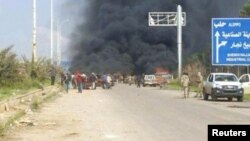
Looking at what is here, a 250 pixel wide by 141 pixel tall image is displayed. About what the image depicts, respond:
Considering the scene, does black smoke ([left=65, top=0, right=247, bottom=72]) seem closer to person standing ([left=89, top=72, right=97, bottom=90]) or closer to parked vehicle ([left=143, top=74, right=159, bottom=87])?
parked vehicle ([left=143, top=74, right=159, bottom=87])

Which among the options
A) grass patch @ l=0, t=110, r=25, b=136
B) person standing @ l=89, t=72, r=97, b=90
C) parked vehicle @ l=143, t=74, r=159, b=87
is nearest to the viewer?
grass patch @ l=0, t=110, r=25, b=136

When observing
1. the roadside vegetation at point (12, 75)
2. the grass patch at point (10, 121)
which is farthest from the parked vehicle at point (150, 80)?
the grass patch at point (10, 121)

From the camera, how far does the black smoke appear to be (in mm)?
91125

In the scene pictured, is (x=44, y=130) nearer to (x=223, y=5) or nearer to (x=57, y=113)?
(x=57, y=113)

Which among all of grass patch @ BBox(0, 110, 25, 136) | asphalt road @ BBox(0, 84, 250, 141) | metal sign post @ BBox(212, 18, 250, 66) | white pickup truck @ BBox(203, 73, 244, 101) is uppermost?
metal sign post @ BBox(212, 18, 250, 66)

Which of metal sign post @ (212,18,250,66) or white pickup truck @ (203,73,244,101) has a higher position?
metal sign post @ (212,18,250,66)

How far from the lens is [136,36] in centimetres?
9306

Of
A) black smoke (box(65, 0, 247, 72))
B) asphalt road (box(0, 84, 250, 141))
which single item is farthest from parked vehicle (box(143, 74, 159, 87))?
asphalt road (box(0, 84, 250, 141))

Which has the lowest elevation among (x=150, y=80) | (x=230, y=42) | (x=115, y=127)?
(x=115, y=127)

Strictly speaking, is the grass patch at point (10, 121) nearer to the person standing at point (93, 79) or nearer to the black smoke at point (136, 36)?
the person standing at point (93, 79)

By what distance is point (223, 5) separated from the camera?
88.7m

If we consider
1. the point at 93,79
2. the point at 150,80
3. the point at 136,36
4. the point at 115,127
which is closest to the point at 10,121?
the point at 115,127

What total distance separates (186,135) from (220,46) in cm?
2002

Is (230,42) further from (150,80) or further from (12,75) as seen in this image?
(150,80)
